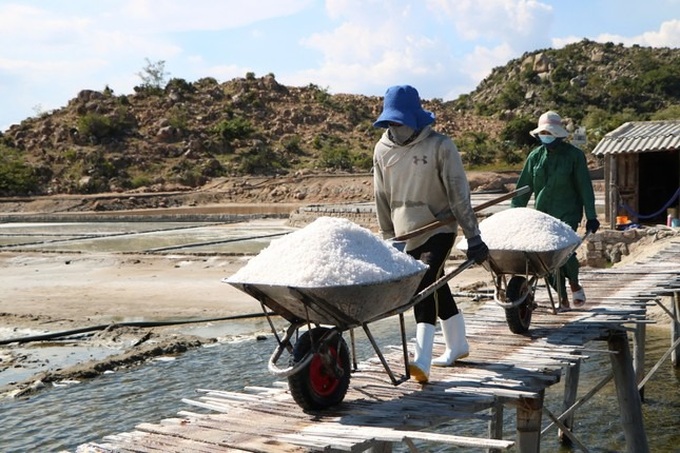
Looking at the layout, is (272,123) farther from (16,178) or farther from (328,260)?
(328,260)

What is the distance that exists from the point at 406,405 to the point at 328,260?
0.90 metres

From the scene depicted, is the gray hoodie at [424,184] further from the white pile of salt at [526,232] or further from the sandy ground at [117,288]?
the sandy ground at [117,288]

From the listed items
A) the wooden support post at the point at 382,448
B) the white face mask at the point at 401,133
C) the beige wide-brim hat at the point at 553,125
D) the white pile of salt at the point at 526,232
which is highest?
the beige wide-brim hat at the point at 553,125

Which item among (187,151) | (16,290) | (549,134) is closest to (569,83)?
(187,151)

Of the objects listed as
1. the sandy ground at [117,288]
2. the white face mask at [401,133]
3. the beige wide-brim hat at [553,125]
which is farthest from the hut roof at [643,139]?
the white face mask at [401,133]

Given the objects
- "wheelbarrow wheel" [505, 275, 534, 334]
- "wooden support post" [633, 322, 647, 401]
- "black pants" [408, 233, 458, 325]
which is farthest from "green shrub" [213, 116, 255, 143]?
"black pants" [408, 233, 458, 325]

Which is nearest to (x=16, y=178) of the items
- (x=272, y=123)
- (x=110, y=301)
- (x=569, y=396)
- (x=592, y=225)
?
(x=272, y=123)

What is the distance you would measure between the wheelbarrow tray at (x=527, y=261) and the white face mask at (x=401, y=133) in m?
1.72

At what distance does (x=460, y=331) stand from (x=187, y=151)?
2124 inches

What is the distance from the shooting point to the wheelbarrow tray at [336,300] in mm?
4297

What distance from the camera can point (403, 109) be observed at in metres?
5.11

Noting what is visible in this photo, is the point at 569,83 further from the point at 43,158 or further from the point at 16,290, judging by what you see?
the point at 16,290

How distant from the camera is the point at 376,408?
15.2 feet

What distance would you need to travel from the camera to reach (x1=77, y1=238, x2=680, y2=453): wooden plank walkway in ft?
13.1
